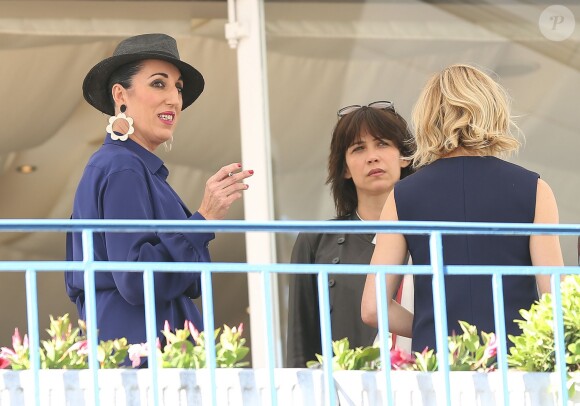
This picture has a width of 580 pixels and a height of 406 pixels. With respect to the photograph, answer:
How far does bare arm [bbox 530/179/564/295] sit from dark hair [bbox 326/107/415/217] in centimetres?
126

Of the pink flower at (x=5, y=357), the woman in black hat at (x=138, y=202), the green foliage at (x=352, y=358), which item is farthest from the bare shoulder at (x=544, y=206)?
the pink flower at (x=5, y=357)

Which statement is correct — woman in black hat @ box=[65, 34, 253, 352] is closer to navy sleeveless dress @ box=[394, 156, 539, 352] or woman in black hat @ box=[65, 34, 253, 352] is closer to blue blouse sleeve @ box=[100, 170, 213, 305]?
blue blouse sleeve @ box=[100, 170, 213, 305]

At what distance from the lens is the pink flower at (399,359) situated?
4.32 meters

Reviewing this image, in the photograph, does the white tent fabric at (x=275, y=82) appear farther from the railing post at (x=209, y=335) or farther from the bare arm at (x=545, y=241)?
the railing post at (x=209, y=335)

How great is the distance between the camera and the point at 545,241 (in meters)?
4.46

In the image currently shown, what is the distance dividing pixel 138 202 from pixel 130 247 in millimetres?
163

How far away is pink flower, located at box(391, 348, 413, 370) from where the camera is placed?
170 inches

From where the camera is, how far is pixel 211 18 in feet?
24.1

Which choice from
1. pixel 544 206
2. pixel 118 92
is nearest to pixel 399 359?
pixel 544 206

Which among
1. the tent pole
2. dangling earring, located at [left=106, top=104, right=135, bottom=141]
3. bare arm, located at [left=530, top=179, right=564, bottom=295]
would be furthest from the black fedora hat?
the tent pole

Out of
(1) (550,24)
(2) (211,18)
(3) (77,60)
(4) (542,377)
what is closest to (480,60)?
(1) (550,24)

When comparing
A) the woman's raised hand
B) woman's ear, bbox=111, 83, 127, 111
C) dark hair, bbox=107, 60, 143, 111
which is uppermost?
dark hair, bbox=107, 60, 143, 111

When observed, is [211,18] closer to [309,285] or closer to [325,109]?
[325,109]

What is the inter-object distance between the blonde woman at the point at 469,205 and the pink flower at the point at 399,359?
17cm
